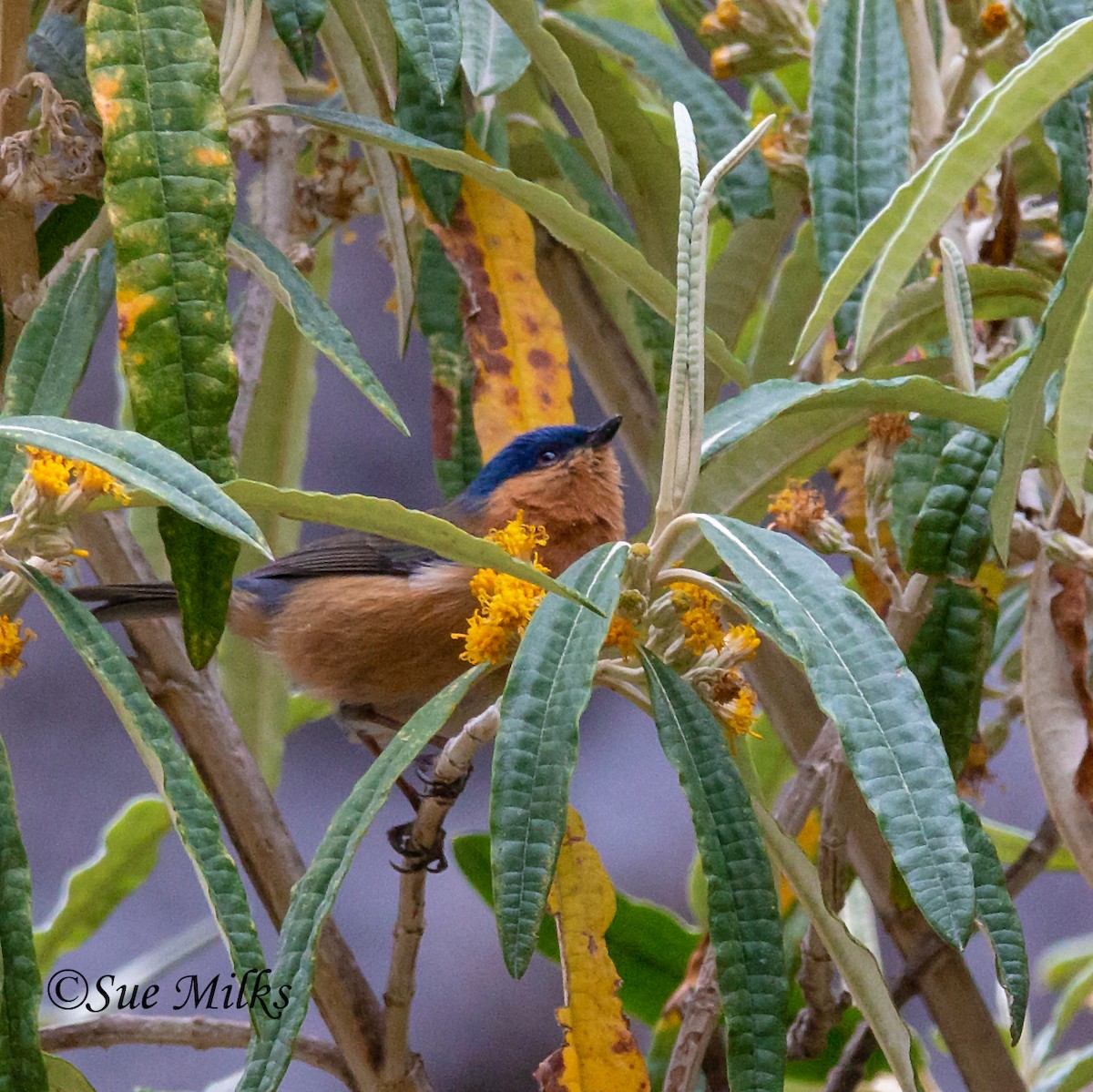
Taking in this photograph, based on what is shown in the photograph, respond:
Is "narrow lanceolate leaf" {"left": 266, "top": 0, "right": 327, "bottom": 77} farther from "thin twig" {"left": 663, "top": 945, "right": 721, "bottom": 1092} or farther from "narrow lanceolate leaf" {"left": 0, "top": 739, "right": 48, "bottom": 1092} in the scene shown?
"thin twig" {"left": 663, "top": 945, "right": 721, "bottom": 1092}

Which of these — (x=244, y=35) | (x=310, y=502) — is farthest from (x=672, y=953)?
(x=244, y=35)

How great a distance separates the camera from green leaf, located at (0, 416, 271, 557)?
946mm

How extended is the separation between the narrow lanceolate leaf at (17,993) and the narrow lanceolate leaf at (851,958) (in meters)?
0.65

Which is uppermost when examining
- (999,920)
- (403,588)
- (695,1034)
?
(403,588)

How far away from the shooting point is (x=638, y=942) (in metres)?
2.13

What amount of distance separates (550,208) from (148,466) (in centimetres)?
62

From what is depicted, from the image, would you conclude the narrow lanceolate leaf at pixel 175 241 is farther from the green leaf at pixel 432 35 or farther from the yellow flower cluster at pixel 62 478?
the green leaf at pixel 432 35

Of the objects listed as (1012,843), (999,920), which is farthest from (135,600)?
(1012,843)

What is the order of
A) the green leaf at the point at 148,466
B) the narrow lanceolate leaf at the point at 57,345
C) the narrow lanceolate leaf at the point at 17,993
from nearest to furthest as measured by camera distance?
the green leaf at the point at 148,466 → the narrow lanceolate leaf at the point at 17,993 → the narrow lanceolate leaf at the point at 57,345

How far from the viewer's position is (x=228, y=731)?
165cm

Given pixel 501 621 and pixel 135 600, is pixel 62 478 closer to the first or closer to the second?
pixel 501 621

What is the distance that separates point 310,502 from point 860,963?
661 mm

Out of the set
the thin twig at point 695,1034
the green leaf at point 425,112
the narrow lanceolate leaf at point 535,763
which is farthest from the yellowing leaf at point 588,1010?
the green leaf at point 425,112

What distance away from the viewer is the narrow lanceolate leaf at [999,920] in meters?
1.26
